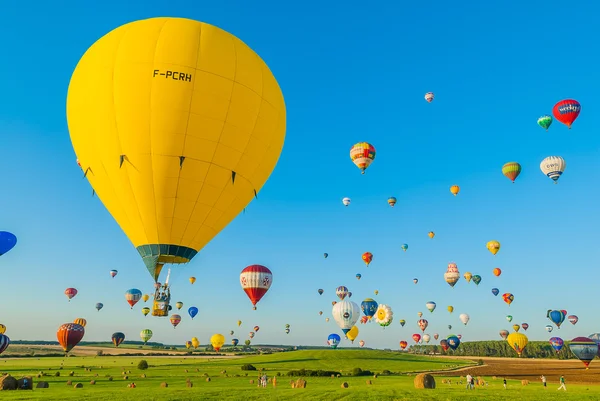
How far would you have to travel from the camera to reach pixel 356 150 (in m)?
54.8

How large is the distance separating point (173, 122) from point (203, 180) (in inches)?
129

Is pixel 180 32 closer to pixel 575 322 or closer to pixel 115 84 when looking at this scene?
pixel 115 84

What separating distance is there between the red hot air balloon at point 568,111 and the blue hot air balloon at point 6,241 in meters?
63.6

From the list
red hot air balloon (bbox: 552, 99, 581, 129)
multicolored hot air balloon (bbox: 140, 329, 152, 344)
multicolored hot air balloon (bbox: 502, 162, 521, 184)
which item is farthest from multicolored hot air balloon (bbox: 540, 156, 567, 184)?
multicolored hot air balloon (bbox: 140, 329, 152, 344)

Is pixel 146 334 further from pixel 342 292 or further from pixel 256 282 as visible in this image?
pixel 256 282

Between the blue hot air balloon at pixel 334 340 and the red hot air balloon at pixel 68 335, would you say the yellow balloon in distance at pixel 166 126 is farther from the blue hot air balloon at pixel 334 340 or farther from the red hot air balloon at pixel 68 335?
the blue hot air balloon at pixel 334 340

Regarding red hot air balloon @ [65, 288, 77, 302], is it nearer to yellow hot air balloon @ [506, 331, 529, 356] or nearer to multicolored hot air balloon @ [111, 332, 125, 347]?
multicolored hot air balloon @ [111, 332, 125, 347]

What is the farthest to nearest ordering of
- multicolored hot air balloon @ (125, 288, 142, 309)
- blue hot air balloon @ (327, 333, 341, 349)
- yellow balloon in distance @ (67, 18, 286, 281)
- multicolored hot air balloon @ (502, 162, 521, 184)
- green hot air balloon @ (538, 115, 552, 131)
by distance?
blue hot air balloon @ (327, 333, 341, 349) < multicolored hot air balloon @ (125, 288, 142, 309) < multicolored hot air balloon @ (502, 162, 521, 184) < green hot air balloon @ (538, 115, 552, 131) < yellow balloon in distance @ (67, 18, 286, 281)

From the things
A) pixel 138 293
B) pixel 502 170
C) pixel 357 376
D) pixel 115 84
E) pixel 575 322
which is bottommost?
pixel 357 376

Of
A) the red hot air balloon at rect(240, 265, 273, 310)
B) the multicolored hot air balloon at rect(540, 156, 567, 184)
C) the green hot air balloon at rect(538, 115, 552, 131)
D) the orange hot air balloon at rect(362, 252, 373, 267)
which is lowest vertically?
the red hot air balloon at rect(240, 265, 273, 310)

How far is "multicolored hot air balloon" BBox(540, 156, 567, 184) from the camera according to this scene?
56938 millimetres

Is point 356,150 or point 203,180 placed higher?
point 356,150

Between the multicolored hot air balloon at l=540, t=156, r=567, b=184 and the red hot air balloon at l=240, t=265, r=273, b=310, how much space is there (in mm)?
39961

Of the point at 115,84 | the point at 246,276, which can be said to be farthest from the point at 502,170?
the point at 115,84
